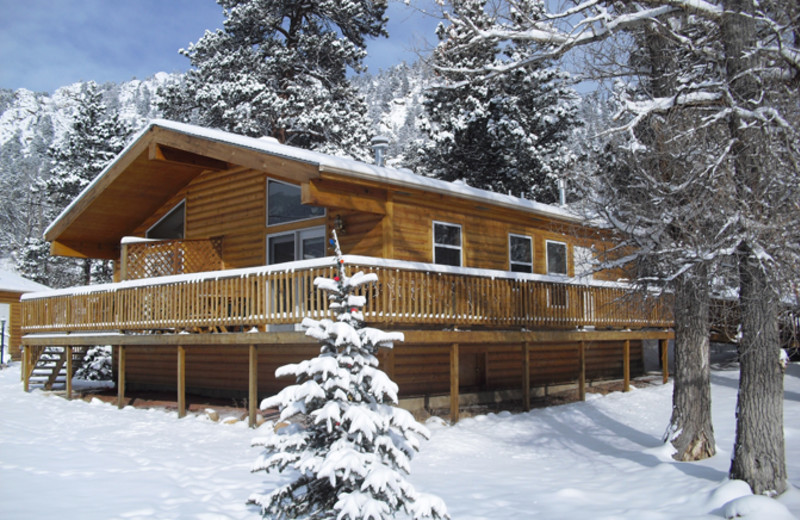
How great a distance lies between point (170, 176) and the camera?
16844mm

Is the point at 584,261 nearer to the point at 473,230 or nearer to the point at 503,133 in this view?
the point at 473,230

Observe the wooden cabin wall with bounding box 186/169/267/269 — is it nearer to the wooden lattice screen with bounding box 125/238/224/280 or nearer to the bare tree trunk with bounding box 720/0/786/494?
the wooden lattice screen with bounding box 125/238/224/280

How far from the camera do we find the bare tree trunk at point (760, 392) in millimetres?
7691

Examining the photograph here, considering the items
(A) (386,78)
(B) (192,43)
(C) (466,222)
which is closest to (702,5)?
(C) (466,222)

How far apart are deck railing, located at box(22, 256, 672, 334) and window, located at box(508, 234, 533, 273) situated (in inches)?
63.8

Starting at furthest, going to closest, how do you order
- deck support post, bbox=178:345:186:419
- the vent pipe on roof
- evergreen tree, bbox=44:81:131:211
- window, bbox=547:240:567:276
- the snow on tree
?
evergreen tree, bbox=44:81:131:211 < window, bbox=547:240:567:276 < the vent pipe on roof < deck support post, bbox=178:345:186:419 < the snow on tree

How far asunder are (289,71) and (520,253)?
16808 millimetres

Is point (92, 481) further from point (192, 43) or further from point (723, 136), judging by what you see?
point (192, 43)

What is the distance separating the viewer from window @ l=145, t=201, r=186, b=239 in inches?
709

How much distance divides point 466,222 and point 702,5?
7.72 m

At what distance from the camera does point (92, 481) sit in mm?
8703

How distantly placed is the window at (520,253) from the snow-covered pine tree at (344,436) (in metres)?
10.9

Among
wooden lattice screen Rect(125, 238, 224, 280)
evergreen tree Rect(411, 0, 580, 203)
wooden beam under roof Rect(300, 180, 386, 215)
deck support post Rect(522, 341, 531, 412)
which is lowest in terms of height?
deck support post Rect(522, 341, 531, 412)

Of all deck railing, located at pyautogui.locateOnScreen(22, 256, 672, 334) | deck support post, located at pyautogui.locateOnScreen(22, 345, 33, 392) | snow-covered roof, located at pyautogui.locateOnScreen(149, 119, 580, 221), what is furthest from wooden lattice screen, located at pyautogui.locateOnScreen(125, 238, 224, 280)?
deck support post, located at pyautogui.locateOnScreen(22, 345, 33, 392)
